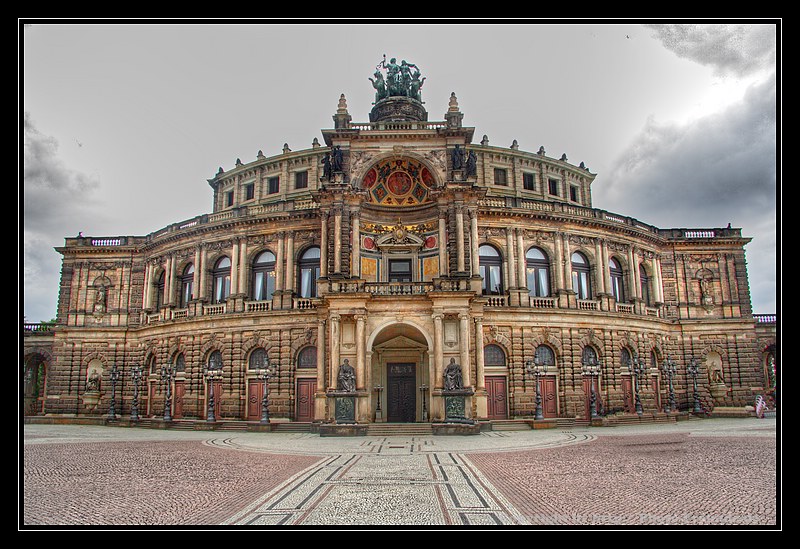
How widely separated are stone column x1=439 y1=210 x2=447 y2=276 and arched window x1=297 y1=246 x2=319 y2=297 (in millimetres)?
8917

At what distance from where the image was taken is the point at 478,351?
33.0 meters

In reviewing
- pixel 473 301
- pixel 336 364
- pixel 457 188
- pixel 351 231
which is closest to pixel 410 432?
pixel 336 364

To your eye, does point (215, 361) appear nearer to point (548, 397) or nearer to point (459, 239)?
point (459, 239)

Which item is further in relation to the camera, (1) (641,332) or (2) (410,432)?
(1) (641,332)

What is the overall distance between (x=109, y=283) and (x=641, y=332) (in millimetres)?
40681

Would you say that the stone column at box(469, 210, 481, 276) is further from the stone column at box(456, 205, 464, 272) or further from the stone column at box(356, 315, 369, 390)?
the stone column at box(356, 315, 369, 390)

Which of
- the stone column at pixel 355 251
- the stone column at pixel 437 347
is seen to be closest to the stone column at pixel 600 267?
the stone column at pixel 437 347

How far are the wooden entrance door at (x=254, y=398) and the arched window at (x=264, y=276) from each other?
19.1 feet

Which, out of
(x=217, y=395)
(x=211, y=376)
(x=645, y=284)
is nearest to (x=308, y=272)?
(x=211, y=376)

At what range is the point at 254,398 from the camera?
36562 millimetres

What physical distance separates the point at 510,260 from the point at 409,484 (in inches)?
989

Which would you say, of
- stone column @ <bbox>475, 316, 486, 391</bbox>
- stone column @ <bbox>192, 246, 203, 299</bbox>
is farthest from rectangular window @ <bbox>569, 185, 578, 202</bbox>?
stone column @ <bbox>192, 246, 203, 299</bbox>

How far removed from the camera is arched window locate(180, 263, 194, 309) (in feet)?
136

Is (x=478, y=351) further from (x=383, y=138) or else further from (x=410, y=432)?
(x=383, y=138)
